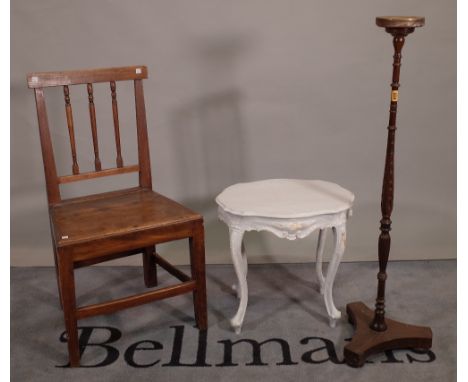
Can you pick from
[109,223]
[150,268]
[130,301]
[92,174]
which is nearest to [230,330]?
[130,301]

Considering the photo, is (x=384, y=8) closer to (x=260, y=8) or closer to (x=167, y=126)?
(x=260, y=8)

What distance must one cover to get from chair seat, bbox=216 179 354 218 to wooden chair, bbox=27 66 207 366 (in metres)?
0.19

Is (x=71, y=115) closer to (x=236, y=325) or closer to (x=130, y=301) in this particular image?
(x=130, y=301)

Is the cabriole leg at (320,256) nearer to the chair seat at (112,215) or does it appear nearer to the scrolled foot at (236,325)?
the scrolled foot at (236,325)

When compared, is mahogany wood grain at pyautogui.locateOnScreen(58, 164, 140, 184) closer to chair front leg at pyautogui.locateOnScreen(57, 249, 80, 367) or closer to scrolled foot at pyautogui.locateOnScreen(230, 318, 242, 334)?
chair front leg at pyautogui.locateOnScreen(57, 249, 80, 367)

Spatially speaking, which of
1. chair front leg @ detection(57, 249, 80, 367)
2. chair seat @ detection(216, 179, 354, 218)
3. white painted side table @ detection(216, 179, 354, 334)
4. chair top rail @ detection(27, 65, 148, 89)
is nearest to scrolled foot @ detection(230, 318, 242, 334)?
white painted side table @ detection(216, 179, 354, 334)

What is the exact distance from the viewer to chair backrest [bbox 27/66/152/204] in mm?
2533

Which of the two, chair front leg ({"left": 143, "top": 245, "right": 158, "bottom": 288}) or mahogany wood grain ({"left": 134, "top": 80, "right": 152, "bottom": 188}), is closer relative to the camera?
mahogany wood grain ({"left": 134, "top": 80, "right": 152, "bottom": 188})

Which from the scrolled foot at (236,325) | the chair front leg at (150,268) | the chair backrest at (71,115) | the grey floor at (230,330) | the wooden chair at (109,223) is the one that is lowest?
the grey floor at (230,330)

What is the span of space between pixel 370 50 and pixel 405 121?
0.41 meters

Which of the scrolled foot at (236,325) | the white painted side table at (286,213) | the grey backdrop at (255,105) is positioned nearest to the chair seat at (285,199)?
the white painted side table at (286,213)

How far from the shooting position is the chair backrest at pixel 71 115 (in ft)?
8.31

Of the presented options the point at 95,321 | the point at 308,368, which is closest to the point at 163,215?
the point at 95,321

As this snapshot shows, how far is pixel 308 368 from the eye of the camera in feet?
7.67
